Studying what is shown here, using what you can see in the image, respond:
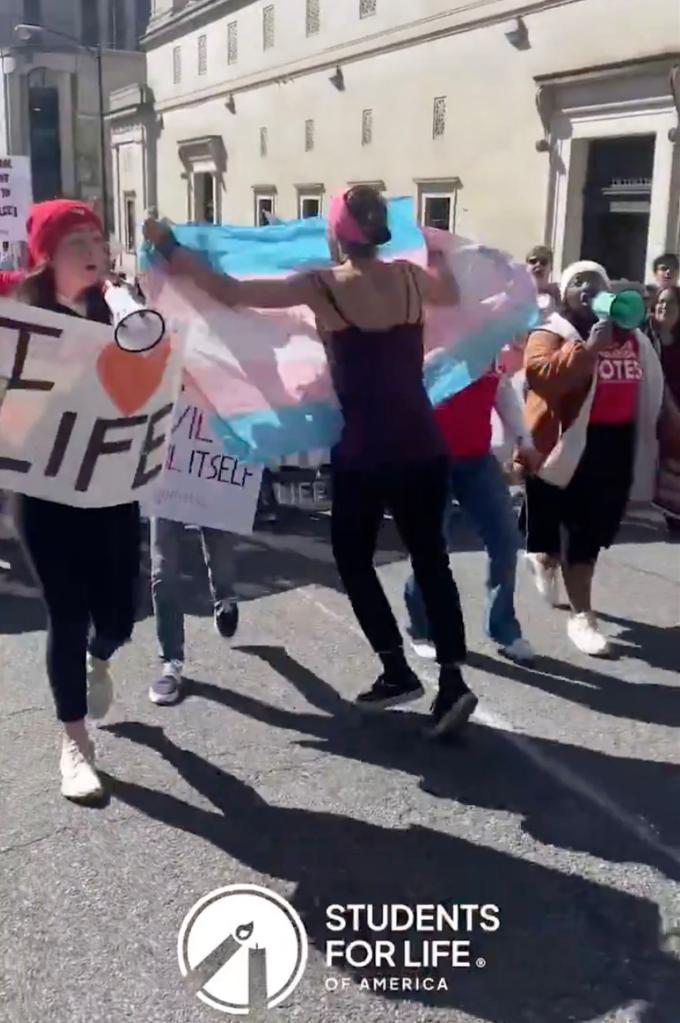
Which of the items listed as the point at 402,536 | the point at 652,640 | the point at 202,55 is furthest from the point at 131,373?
the point at 202,55

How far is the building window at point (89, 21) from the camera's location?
223 ft

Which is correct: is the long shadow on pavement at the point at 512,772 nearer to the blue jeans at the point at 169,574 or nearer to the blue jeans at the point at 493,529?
the blue jeans at the point at 169,574

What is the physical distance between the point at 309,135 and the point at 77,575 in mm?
22573

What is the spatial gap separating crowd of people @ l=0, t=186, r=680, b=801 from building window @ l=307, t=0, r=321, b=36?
2125 cm

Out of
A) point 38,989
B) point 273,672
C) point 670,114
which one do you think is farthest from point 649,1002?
point 670,114

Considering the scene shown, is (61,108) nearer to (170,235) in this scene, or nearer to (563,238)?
(563,238)

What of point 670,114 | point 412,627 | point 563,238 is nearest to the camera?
point 412,627

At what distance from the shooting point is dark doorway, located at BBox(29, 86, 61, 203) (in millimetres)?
57469

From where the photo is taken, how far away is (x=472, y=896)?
9.18 feet

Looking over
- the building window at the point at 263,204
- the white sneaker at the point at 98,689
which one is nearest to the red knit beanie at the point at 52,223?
the white sneaker at the point at 98,689

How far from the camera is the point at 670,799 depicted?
3.32 metres

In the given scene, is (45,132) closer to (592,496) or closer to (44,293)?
(592,496)

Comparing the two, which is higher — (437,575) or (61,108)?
(61,108)

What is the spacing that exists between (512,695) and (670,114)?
10701 mm
